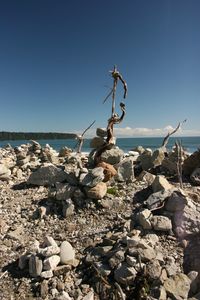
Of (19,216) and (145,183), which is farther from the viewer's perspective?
(145,183)

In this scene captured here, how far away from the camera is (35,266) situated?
19.0 ft

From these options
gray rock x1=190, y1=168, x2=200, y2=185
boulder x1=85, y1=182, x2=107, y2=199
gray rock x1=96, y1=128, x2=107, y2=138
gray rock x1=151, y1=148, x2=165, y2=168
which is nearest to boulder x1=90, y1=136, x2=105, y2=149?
gray rock x1=96, y1=128, x2=107, y2=138

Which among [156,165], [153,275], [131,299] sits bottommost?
[131,299]

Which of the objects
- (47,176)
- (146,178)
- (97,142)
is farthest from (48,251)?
(97,142)

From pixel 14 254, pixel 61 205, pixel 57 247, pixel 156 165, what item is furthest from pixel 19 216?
pixel 156 165

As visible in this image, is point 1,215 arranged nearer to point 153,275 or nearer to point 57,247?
point 57,247

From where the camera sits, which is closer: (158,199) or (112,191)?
(158,199)

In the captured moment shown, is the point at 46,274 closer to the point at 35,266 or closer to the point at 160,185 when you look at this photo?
the point at 35,266

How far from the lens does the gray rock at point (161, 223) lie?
677cm

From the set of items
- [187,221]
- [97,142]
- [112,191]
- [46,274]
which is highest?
[97,142]

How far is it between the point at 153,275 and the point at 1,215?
490 cm

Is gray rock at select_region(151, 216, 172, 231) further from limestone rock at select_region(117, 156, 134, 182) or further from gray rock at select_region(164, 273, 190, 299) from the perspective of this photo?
limestone rock at select_region(117, 156, 134, 182)

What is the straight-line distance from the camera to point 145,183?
9.66 meters

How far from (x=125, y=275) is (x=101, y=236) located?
1745 millimetres
